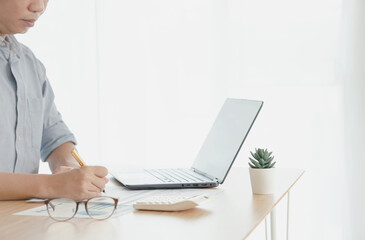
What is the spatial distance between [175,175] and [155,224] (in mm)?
600

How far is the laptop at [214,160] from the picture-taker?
1.51 meters

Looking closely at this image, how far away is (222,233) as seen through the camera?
1.02 meters

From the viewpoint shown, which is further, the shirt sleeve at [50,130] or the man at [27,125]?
the shirt sleeve at [50,130]

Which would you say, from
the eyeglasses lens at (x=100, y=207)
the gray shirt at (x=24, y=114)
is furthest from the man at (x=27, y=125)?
the eyeglasses lens at (x=100, y=207)

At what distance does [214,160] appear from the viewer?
1660 mm

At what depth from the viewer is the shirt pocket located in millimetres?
1790

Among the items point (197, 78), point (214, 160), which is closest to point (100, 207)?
point (214, 160)

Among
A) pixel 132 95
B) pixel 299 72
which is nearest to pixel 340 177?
pixel 299 72

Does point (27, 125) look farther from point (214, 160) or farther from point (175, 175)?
point (214, 160)

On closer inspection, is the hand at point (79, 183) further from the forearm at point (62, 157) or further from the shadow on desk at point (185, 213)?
the forearm at point (62, 157)

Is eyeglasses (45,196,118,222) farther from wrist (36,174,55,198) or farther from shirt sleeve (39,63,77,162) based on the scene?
shirt sleeve (39,63,77,162)

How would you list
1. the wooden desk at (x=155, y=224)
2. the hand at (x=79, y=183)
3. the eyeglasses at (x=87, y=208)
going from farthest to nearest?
the hand at (x=79, y=183) < the eyeglasses at (x=87, y=208) < the wooden desk at (x=155, y=224)

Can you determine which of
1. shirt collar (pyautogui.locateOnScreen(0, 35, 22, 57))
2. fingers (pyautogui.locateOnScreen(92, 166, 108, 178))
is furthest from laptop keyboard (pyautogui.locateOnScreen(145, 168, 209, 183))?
shirt collar (pyautogui.locateOnScreen(0, 35, 22, 57))

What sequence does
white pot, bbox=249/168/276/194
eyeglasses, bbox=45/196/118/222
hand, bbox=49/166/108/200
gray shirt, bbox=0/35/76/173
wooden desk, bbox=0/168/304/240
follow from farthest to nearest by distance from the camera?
gray shirt, bbox=0/35/76/173 < white pot, bbox=249/168/276/194 < hand, bbox=49/166/108/200 < eyeglasses, bbox=45/196/118/222 < wooden desk, bbox=0/168/304/240
